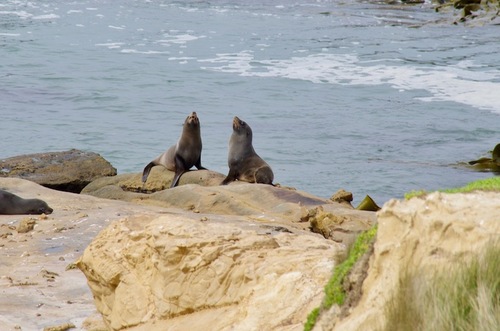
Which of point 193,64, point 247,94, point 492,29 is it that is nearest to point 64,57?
point 193,64

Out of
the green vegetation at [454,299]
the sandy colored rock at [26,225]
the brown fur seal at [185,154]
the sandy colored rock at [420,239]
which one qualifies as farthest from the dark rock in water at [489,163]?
the green vegetation at [454,299]

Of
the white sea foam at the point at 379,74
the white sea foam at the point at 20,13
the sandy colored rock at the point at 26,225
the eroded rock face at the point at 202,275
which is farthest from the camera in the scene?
the white sea foam at the point at 20,13

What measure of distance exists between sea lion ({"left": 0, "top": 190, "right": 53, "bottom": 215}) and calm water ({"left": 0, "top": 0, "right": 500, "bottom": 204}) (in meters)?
5.20

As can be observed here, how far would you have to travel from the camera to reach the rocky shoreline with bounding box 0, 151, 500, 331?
333cm

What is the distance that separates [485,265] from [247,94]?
19781 mm

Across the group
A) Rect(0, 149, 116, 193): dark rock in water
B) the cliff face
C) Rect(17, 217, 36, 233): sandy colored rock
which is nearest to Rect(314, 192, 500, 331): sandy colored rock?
the cliff face

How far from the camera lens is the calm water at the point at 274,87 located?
56.0ft

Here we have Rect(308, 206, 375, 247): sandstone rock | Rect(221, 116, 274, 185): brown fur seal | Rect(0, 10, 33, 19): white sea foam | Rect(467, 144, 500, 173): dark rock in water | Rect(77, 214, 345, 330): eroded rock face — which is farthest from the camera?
Rect(0, 10, 33, 19): white sea foam

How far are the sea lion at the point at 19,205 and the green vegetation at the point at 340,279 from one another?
7.10m

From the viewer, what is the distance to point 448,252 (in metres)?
3.23

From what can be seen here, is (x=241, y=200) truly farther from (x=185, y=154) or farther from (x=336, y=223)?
(x=185, y=154)

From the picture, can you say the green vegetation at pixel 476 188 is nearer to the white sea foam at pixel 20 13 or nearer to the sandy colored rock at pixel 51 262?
the sandy colored rock at pixel 51 262

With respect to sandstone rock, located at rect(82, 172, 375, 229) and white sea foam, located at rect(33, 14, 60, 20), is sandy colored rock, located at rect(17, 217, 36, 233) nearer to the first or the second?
sandstone rock, located at rect(82, 172, 375, 229)

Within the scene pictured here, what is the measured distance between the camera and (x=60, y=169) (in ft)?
44.8
